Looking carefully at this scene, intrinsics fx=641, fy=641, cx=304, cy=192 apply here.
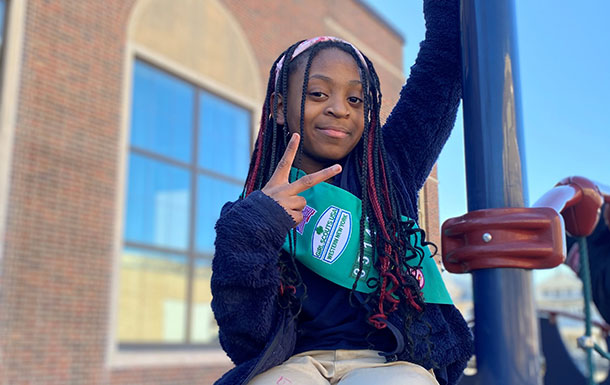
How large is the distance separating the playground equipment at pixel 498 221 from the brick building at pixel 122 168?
505 cm

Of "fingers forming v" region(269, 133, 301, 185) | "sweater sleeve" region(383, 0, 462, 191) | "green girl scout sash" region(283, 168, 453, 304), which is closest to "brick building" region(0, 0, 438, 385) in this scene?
"sweater sleeve" region(383, 0, 462, 191)

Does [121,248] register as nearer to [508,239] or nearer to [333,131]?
[333,131]

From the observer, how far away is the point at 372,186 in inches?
52.5

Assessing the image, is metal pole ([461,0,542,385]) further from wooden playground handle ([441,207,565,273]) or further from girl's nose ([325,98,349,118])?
girl's nose ([325,98,349,118])

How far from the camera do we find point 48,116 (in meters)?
7.06

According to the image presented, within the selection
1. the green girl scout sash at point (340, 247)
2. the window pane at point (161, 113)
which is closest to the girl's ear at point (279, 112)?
the green girl scout sash at point (340, 247)

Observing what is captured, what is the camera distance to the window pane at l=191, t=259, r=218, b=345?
9.18 m

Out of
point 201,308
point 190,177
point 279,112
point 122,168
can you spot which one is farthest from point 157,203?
point 279,112

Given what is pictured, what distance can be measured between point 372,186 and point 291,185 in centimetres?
25

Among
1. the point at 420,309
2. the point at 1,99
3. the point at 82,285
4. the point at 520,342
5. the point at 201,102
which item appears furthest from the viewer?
the point at 201,102

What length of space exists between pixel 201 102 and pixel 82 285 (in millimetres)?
3423

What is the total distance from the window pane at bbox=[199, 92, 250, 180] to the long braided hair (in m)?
8.19

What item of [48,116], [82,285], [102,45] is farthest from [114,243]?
[102,45]

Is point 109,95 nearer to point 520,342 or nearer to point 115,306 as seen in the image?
point 115,306
